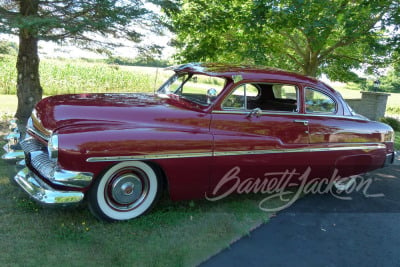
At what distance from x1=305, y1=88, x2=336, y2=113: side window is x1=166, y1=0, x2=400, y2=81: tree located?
244 cm

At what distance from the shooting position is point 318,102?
455 cm

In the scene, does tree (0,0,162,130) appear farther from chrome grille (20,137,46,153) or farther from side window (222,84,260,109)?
side window (222,84,260,109)

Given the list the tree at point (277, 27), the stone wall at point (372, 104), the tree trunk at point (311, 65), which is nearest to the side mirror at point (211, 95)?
the tree at point (277, 27)

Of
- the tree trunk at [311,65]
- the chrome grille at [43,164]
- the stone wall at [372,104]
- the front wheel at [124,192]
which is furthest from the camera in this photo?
the stone wall at [372,104]

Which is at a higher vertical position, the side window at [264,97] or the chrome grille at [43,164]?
the side window at [264,97]

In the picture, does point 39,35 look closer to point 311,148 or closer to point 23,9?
point 23,9

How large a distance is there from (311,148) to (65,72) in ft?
40.6

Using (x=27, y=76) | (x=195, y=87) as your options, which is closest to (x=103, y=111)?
(x=195, y=87)

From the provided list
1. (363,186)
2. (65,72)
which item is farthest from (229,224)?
(65,72)

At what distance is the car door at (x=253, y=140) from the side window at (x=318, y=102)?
17 centimetres

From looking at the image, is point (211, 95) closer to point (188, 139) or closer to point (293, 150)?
point (188, 139)

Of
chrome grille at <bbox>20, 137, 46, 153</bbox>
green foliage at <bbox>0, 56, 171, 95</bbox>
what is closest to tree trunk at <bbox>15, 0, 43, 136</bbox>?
chrome grille at <bbox>20, 137, 46, 153</bbox>

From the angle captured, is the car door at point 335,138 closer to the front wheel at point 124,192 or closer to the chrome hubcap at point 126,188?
the front wheel at point 124,192

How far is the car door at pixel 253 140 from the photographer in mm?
3809
